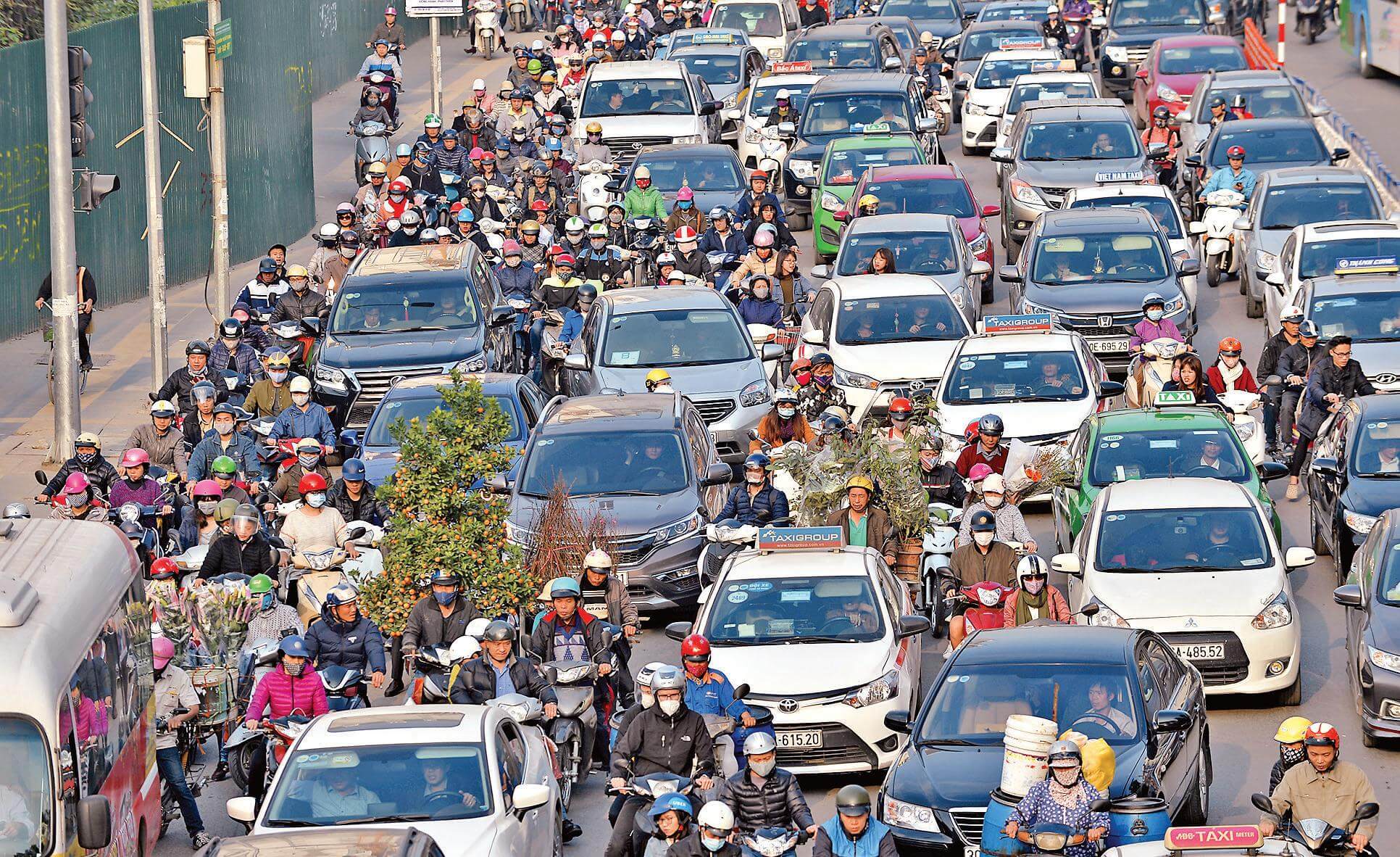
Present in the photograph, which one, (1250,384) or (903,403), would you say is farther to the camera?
(1250,384)

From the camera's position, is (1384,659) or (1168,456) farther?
(1168,456)

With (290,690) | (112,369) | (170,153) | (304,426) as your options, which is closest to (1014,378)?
(304,426)

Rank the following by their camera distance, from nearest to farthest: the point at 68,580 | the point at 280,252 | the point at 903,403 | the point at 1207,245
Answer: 1. the point at 68,580
2. the point at 903,403
3. the point at 280,252
4. the point at 1207,245

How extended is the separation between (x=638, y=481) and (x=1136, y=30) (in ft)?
92.1

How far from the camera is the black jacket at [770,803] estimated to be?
14.0 m

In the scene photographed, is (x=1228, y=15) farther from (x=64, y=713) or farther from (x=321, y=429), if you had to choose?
(x=64, y=713)

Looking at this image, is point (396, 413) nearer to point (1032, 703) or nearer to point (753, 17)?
point (1032, 703)

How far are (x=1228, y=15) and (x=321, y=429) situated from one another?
38.1 meters

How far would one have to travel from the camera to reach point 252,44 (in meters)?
41.3

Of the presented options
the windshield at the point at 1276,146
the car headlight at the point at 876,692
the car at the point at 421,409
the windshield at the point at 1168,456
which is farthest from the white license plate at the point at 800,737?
the windshield at the point at 1276,146

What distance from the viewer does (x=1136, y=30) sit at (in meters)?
47.2

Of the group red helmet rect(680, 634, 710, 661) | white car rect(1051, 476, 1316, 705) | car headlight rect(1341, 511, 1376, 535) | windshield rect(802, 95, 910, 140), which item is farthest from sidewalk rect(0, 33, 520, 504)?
car headlight rect(1341, 511, 1376, 535)

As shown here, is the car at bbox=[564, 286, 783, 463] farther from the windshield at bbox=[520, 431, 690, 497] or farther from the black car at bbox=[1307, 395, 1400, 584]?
the black car at bbox=[1307, 395, 1400, 584]

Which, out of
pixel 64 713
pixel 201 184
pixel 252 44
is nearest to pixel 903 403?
pixel 64 713
